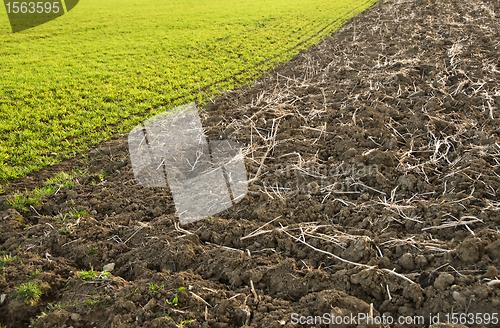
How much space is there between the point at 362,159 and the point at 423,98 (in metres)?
2.64

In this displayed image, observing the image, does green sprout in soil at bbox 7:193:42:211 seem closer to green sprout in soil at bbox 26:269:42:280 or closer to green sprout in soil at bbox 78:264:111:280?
green sprout in soil at bbox 26:269:42:280

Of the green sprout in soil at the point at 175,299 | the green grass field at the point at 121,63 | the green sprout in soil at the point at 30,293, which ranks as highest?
the green grass field at the point at 121,63

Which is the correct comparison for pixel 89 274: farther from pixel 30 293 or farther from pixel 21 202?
pixel 21 202

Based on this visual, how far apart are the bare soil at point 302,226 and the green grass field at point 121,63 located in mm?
1382

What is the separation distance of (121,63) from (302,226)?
9.90 m

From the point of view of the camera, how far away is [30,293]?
2.89m

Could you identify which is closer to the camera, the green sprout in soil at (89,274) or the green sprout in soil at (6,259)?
the green sprout in soil at (89,274)

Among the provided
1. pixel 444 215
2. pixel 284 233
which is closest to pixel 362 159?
pixel 444 215

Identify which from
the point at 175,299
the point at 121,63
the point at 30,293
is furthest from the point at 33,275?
the point at 121,63

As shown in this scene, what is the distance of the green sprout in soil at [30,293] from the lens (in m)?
2.85

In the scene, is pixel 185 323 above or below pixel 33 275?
below

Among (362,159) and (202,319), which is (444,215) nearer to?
(362,159)

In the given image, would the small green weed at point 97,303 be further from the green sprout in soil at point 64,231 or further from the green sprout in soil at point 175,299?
the green sprout in soil at point 64,231

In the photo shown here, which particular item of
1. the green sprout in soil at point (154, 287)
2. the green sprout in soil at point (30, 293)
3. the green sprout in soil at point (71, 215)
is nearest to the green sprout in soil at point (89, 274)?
the green sprout in soil at point (30, 293)
